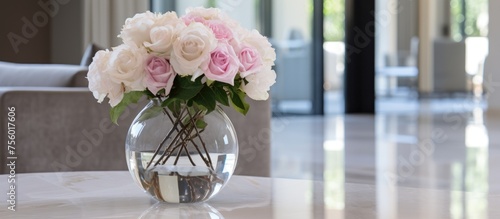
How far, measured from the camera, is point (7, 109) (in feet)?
10.5

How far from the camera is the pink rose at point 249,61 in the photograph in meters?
1.39

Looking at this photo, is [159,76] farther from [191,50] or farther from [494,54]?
[494,54]

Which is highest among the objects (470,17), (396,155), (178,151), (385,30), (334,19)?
(178,151)

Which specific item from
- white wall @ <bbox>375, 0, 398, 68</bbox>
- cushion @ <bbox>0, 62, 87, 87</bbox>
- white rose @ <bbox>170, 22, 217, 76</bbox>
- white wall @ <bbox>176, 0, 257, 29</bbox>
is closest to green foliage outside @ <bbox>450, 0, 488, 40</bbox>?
white wall @ <bbox>375, 0, 398, 68</bbox>

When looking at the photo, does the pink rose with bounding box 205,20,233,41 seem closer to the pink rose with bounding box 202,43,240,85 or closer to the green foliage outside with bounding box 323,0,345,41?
the pink rose with bounding box 202,43,240,85

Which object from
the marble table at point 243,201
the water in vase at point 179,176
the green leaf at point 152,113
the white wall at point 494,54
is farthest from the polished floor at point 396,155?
the white wall at point 494,54

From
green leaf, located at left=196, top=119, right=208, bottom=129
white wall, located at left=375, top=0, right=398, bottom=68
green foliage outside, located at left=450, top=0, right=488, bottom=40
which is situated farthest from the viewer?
green foliage outside, located at left=450, top=0, right=488, bottom=40

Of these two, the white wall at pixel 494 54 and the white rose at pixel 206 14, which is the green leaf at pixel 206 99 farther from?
the white wall at pixel 494 54

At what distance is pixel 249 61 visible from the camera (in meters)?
1.40

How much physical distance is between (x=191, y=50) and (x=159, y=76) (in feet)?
0.20

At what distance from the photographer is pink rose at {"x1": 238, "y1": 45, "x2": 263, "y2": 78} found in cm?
139

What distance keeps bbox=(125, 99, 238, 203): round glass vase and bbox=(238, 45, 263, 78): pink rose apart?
90mm

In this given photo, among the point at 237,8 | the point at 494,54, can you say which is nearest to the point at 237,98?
the point at 237,8

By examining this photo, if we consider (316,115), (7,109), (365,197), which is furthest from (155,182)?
(316,115)
